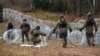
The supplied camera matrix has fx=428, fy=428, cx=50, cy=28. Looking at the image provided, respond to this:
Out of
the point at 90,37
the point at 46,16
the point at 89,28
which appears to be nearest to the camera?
the point at 89,28

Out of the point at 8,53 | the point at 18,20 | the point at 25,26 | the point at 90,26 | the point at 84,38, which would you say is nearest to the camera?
the point at 8,53

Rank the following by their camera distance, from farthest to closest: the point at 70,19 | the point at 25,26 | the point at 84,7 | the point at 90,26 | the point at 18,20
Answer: the point at 84,7 → the point at 70,19 → the point at 18,20 → the point at 25,26 → the point at 90,26

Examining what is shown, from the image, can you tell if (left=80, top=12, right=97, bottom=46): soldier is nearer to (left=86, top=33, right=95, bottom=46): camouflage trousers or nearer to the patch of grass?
(left=86, top=33, right=95, bottom=46): camouflage trousers

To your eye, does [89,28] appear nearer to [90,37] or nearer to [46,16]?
[90,37]

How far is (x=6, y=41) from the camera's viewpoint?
1013 inches

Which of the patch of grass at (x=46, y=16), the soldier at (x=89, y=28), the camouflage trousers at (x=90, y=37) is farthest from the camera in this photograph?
the patch of grass at (x=46, y=16)

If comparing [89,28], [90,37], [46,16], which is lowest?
[46,16]

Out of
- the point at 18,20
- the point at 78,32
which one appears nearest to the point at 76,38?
the point at 78,32

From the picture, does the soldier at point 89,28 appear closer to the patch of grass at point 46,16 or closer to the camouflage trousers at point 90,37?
the camouflage trousers at point 90,37

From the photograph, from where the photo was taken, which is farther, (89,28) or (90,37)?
(90,37)

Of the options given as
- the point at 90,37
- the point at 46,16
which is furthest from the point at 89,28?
the point at 46,16

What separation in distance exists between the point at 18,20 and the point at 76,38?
785 inches

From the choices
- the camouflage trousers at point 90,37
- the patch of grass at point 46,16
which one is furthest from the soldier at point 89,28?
the patch of grass at point 46,16

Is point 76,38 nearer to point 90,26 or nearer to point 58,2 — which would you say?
point 90,26
